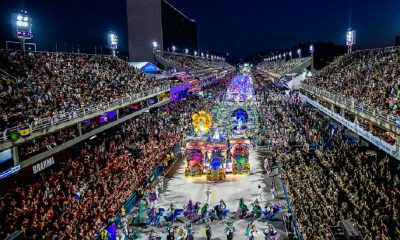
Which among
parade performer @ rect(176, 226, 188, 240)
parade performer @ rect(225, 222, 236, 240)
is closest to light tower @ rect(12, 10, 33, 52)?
parade performer @ rect(176, 226, 188, 240)

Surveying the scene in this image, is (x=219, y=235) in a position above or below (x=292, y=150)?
below

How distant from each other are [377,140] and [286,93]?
167ft

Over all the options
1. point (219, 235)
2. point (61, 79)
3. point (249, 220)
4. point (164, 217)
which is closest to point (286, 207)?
point (249, 220)

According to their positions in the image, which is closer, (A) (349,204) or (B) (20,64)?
(A) (349,204)

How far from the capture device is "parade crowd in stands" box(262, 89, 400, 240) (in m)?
15.0

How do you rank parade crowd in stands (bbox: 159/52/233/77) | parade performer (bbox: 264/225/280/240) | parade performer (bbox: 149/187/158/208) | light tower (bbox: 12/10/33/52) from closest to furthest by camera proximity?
parade performer (bbox: 264/225/280/240)
parade performer (bbox: 149/187/158/208)
light tower (bbox: 12/10/33/52)
parade crowd in stands (bbox: 159/52/233/77)

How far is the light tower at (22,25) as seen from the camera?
93.1 ft

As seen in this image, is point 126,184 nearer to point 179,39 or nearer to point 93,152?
point 93,152

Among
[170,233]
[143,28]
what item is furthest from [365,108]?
[143,28]

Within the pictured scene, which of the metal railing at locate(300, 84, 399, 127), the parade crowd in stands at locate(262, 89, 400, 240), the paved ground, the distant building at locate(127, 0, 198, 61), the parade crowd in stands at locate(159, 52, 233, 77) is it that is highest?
the distant building at locate(127, 0, 198, 61)

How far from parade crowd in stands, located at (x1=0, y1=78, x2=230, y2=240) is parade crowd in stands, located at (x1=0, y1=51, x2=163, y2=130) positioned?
3206mm

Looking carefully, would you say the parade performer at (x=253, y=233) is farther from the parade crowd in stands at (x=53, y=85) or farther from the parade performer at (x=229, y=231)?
the parade crowd in stands at (x=53, y=85)

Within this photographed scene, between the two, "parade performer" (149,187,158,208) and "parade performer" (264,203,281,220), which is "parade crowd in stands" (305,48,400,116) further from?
"parade performer" (149,187,158,208)

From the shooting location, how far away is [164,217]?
18.6 m
